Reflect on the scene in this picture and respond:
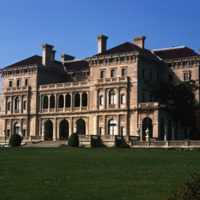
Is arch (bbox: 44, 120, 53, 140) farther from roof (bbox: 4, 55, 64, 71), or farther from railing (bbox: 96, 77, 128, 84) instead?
railing (bbox: 96, 77, 128, 84)

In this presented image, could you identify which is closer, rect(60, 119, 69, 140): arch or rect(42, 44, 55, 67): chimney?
rect(60, 119, 69, 140): arch

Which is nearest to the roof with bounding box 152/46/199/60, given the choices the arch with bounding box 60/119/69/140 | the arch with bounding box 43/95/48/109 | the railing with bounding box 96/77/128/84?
the railing with bounding box 96/77/128/84

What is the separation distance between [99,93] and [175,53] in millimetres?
14563

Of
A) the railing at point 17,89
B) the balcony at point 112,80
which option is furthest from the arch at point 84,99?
the railing at point 17,89

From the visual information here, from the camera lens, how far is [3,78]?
3263 inches

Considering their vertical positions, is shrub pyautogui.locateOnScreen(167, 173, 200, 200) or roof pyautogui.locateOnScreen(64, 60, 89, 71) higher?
roof pyautogui.locateOnScreen(64, 60, 89, 71)

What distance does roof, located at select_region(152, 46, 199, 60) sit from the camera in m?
73.3

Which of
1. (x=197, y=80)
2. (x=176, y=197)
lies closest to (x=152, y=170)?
(x=176, y=197)

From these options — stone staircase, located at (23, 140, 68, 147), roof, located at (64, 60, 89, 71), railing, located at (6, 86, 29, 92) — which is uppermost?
roof, located at (64, 60, 89, 71)

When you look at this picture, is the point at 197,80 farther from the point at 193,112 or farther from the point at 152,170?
the point at 152,170

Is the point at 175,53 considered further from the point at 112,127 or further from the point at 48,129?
the point at 48,129

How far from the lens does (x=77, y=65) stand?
83.9 metres

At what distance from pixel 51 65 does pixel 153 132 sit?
2549 cm

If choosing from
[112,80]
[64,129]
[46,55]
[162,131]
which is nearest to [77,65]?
[46,55]
